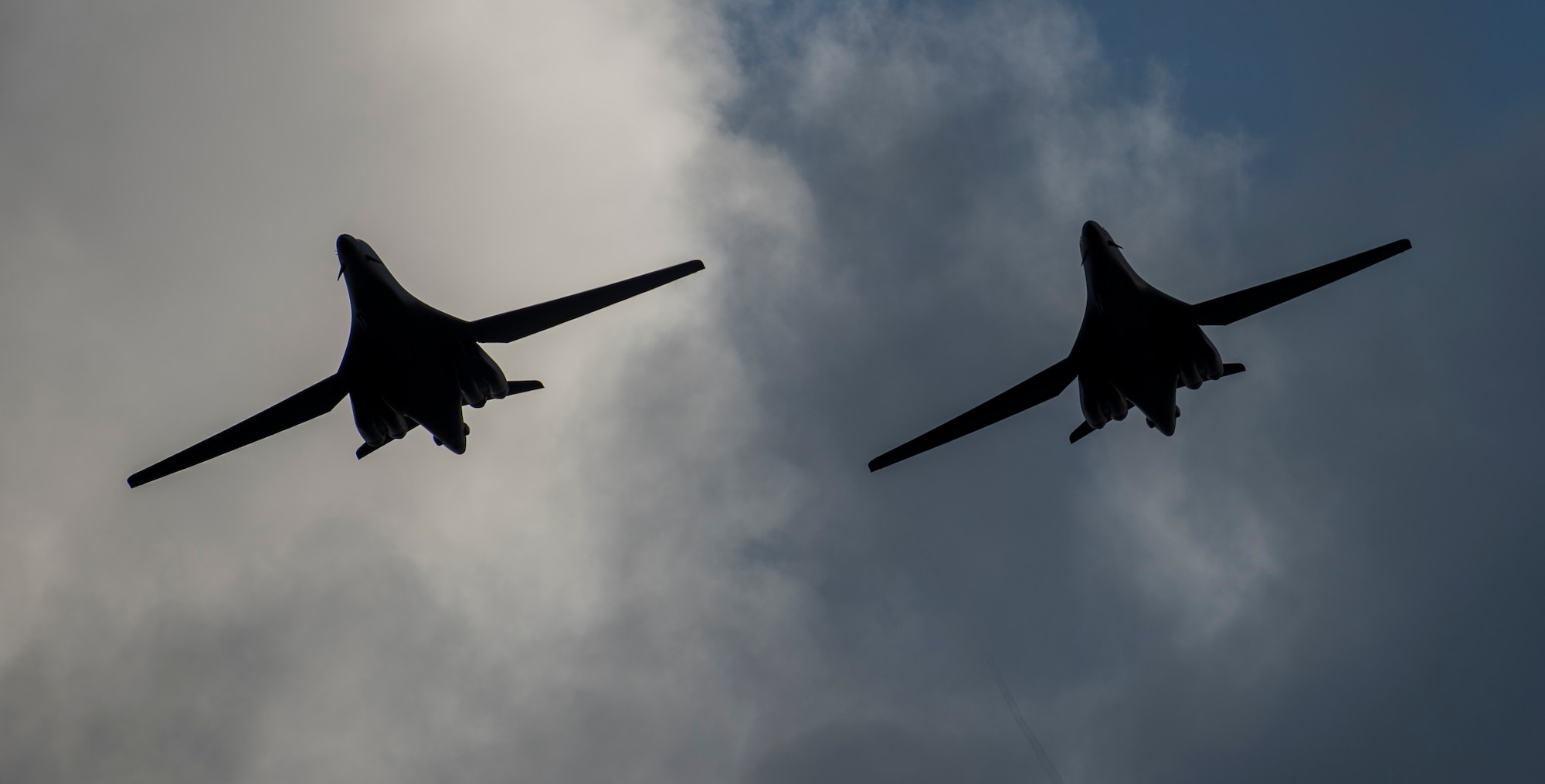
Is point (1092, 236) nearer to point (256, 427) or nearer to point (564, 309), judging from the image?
point (564, 309)

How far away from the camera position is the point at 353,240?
1650 inches

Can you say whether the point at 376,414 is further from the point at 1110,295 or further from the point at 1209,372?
the point at 1209,372

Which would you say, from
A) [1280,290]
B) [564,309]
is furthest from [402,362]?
[1280,290]

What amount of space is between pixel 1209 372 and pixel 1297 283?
4711 mm

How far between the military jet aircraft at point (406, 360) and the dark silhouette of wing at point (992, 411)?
1226 cm

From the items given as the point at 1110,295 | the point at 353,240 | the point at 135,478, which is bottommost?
the point at 135,478

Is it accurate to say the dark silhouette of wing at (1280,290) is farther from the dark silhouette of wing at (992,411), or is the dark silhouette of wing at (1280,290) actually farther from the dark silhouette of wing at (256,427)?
the dark silhouette of wing at (256,427)

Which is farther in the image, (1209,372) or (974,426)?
(974,426)

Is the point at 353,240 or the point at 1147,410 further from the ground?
the point at 353,240

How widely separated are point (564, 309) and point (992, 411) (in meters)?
18.2

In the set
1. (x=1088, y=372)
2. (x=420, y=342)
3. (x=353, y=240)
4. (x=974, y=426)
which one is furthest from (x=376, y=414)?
(x=1088, y=372)

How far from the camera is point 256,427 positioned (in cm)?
4381

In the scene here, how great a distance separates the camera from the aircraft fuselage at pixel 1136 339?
4125 cm

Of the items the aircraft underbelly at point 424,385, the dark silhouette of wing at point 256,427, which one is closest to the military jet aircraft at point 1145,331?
the aircraft underbelly at point 424,385
